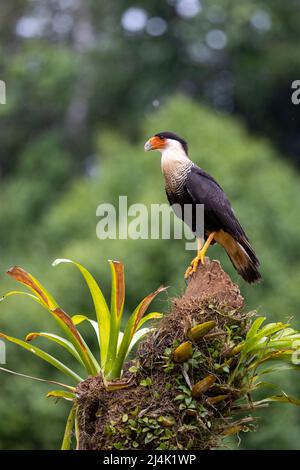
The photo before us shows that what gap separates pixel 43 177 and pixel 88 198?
20.8 ft

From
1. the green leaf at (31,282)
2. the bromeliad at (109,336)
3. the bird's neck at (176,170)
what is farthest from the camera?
the bird's neck at (176,170)

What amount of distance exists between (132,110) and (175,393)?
21.6 meters

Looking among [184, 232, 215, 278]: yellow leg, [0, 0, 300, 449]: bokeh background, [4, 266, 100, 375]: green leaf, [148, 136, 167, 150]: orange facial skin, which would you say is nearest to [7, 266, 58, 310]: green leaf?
[4, 266, 100, 375]: green leaf

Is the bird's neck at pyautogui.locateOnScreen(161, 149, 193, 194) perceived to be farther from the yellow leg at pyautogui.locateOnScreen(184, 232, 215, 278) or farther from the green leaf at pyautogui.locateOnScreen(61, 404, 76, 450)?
the green leaf at pyautogui.locateOnScreen(61, 404, 76, 450)

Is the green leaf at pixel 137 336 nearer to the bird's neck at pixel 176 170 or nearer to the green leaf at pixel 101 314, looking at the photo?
the green leaf at pixel 101 314

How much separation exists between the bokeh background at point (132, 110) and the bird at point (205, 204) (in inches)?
393

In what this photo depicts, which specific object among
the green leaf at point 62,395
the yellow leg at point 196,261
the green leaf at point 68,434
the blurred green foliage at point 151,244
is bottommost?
the green leaf at point 68,434

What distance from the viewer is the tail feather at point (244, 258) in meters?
6.73

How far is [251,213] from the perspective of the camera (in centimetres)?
1731

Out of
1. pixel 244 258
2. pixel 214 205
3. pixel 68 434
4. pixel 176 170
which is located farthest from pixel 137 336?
pixel 176 170

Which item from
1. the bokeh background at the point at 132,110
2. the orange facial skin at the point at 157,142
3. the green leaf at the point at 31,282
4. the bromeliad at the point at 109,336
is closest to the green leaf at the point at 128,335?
the bromeliad at the point at 109,336

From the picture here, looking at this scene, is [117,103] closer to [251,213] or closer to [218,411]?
[251,213]

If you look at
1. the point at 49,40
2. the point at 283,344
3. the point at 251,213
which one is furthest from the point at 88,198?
the point at 283,344
